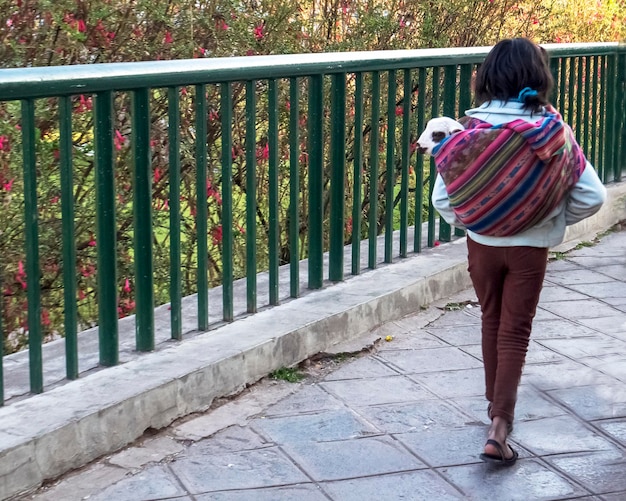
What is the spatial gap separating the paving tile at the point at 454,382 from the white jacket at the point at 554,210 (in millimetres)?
797

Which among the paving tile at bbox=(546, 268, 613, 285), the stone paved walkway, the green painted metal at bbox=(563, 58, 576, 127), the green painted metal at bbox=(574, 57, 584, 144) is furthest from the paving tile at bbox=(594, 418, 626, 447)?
the green painted metal at bbox=(574, 57, 584, 144)

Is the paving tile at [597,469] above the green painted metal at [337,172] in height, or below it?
below

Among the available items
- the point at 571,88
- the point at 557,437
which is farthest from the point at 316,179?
the point at 571,88

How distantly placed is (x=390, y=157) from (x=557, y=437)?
197 cm

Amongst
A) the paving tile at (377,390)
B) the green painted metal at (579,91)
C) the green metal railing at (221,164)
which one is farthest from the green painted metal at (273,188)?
the green painted metal at (579,91)

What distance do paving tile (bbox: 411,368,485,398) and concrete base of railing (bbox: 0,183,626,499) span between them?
0.47 metres

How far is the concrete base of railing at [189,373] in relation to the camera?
11.0 ft

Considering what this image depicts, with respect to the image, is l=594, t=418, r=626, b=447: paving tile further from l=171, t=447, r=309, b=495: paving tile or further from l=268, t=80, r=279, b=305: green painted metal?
l=268, t=80, r=279, b=305: green painted metal

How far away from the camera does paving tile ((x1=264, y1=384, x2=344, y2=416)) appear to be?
4105 mm

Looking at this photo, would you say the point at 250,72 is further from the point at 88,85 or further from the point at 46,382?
the point at 46,382

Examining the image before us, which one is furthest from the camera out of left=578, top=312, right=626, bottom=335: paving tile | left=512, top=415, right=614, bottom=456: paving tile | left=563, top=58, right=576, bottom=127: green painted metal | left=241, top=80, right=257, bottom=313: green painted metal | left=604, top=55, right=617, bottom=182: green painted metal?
left=604, top=55, right=617, bottom=182: green painted metal

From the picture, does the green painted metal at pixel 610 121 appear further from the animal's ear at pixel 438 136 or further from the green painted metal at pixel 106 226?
the green painted metal at pixel 106 226

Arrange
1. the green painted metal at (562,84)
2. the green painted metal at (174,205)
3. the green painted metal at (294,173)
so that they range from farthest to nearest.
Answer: the green painted metal at (562,84), the green painted metal at (294,173), the green painted metal at (174,205)

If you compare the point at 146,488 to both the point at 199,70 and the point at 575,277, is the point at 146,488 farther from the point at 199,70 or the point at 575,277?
the point at 575,277
